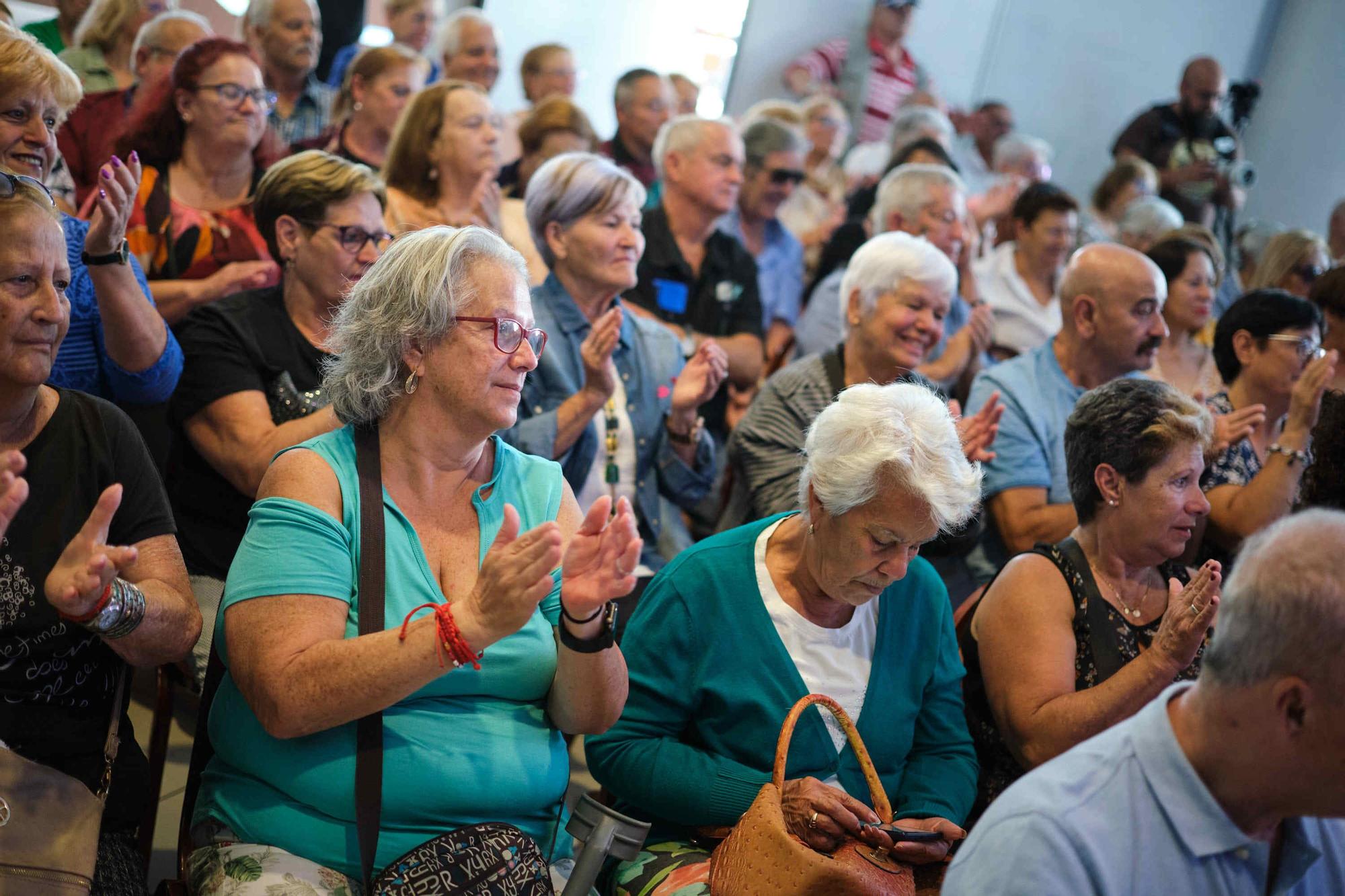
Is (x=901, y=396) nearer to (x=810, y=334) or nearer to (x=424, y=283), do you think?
(x=424, y=283)

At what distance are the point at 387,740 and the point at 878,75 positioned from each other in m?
7.68

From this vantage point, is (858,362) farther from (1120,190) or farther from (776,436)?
(1120,190)

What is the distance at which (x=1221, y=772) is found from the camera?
1.39 metres

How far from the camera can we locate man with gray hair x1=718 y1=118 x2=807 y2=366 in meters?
4.84

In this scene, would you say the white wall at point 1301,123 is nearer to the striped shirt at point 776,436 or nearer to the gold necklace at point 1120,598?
the striped shirt at point 776,436

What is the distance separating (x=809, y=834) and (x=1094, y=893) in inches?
22.6

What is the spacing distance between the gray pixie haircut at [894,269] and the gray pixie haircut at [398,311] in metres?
1.66

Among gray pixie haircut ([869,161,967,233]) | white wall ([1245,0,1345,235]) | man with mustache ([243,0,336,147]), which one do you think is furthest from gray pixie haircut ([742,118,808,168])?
white wall ([1245,0,1345,235])

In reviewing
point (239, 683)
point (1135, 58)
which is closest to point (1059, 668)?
point (239, 683)

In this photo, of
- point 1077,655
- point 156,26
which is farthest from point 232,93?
point 1077,655

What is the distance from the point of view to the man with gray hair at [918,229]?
4414 millimetres

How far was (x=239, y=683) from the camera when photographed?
1.79 metres

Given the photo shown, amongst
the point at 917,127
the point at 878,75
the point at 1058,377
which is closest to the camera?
the point at 1058,377

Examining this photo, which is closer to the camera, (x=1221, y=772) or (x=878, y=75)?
(x=1221, y=772)
